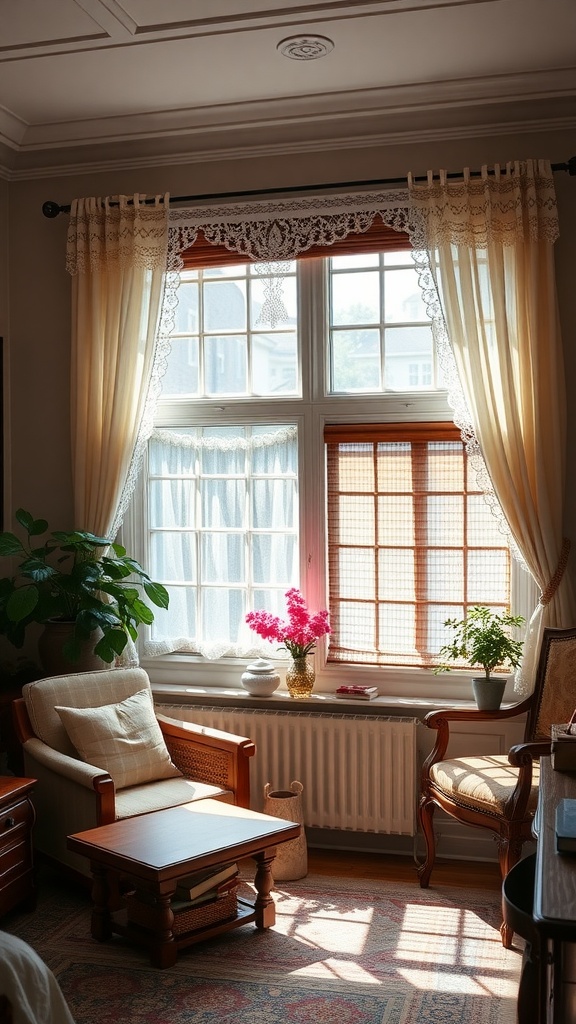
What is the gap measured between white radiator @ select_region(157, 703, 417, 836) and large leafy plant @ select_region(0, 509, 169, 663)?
605mm

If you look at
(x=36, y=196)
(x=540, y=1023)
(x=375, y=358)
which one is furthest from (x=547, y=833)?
(x=36, y=196)

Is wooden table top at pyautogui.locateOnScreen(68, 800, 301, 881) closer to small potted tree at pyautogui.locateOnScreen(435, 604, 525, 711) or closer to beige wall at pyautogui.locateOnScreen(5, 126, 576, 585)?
small potted tree at pyautogui.locateOnScreen(435, 604, 525, 711)

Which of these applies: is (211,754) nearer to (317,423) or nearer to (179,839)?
(179,839)

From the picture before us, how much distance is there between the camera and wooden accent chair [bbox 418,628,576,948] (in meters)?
3.61

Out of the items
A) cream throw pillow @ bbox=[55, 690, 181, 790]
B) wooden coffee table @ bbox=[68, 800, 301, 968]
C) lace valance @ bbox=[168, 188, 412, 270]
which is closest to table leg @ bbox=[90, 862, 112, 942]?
wooden coffee table @ bbox=[68, 800, 301, 968]

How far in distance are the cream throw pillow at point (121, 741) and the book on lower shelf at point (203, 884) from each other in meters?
0.67

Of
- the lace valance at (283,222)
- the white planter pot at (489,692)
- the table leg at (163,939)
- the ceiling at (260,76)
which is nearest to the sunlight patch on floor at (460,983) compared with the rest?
the table leg at (163,939)

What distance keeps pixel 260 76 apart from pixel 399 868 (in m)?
3.43

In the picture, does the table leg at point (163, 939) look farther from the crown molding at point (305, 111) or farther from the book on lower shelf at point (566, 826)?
the crown molding at point (305, 111)

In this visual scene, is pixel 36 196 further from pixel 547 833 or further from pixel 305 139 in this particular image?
pixel 547 833

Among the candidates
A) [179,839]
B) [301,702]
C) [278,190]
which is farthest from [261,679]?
[278,190]

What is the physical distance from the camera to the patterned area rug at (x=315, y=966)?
3111mm

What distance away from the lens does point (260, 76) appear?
4.13 metres

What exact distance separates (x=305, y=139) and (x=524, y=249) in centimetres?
115
